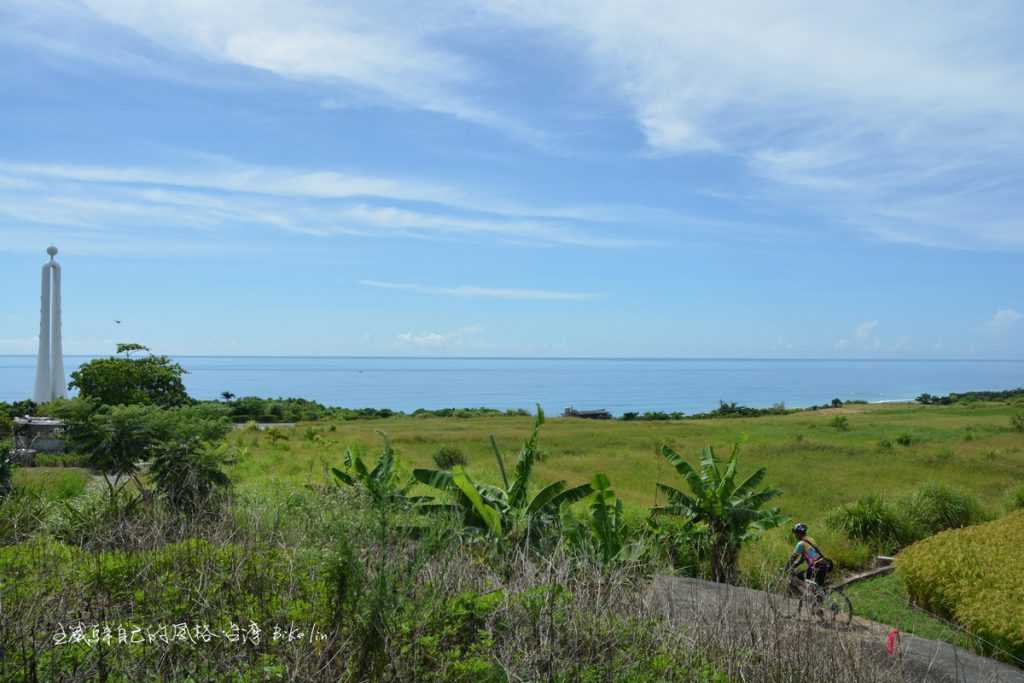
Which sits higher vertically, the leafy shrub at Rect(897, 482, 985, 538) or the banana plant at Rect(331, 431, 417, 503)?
the banana plant at Rect(331, 431, 417, 503)

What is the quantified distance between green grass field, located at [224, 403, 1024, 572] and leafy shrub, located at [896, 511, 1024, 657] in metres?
2.53

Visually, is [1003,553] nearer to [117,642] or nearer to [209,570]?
[209,570]

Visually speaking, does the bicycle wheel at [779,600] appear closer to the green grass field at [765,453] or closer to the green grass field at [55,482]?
the green grass field at [765,453]

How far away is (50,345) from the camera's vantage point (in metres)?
39.1

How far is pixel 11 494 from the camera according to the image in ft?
39.1

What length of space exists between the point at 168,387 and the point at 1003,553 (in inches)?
1264

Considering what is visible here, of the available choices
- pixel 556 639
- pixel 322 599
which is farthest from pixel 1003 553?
pixel 322 599

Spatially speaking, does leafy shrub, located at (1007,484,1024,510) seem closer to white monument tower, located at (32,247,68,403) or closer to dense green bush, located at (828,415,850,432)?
dense green bush, located at (828,415,850,432)

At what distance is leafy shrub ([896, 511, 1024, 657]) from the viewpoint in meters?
11.6

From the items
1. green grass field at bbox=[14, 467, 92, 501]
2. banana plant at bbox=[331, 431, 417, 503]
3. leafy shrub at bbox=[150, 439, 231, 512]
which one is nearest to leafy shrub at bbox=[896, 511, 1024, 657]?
banana plant at bbox=[331, 431, 417, 503]

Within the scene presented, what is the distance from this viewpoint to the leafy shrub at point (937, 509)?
19906mm

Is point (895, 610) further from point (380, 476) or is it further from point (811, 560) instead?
point (380, 476)

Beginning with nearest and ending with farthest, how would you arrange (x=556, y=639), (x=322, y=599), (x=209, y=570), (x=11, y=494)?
(x=556, y=639) → (x=322, y=599) → (x=209, y=570) → (x=11, y=494)

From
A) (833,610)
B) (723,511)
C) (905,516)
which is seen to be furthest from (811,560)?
(905,516)
